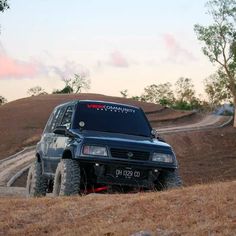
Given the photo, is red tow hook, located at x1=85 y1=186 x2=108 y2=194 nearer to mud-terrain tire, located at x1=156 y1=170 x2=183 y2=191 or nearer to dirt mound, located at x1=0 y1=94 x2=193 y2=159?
mud-terrain tire, located at x1=156 y1=170 x2=183 y2=191

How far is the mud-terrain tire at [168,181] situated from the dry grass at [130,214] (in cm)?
241

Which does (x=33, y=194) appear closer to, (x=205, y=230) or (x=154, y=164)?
(x=154, y=164)

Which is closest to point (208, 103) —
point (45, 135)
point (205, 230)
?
point (45, 135)

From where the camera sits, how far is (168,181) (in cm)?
1257

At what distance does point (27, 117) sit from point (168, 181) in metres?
45.7

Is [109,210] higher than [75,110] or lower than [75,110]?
lower

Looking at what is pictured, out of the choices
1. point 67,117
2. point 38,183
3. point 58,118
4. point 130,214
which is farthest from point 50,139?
point 130,214

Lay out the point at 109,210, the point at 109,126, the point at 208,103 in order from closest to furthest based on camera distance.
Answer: the point at 109,210 < the point at 109,126 < the point at 208,103

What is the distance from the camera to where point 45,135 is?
14.9 meters

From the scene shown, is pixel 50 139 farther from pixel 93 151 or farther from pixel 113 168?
pixel 113 168

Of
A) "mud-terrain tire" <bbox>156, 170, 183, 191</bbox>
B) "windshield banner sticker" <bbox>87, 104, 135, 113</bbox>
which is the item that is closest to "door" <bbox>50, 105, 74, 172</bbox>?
"windshield banner sticker" <bbox>87, 104, 135, 113</bbox>

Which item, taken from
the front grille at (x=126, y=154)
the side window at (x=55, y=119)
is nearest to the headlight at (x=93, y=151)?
the front grille at (x=126, y=154)

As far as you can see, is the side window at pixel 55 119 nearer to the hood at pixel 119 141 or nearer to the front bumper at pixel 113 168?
the hood at pixel 119 141

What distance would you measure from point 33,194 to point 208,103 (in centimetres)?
10288
